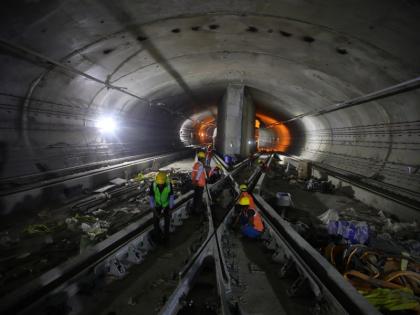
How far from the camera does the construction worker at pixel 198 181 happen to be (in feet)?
21.6

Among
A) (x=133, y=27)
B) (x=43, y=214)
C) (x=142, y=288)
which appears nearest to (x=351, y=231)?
(x=142, y=288)

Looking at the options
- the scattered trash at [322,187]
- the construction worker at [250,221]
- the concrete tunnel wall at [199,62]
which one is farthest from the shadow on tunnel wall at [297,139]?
the construction worker at [250,221]

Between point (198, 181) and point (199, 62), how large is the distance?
5.86 meters

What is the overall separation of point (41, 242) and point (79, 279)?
8.53 ft

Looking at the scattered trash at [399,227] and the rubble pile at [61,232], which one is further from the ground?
the scattered trash at [399,227]

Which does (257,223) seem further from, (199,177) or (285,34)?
(285,34)

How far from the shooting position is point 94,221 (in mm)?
6227

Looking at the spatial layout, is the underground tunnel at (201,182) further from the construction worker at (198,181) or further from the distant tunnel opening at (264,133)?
the distant tunnel opening at (264,133)

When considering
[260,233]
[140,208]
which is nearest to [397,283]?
[260,233]

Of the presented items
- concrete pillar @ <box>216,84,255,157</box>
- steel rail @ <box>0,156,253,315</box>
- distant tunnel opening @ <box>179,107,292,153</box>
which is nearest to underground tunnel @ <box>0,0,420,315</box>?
steel rail @ <box>0,156,253,315</box>

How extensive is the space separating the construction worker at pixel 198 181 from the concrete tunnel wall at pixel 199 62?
383 centimetres

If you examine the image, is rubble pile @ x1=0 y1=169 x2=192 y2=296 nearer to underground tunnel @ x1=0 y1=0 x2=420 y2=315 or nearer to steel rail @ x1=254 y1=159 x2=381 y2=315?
underground tunnel @ x1=0 y1=0 x2=420 y2=315

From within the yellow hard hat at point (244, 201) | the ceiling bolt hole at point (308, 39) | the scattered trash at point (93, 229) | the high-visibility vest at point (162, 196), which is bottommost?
the scattered trash at point (93, 229)

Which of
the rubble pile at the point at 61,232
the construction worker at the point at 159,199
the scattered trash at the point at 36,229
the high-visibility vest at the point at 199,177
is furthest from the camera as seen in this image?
the high-visibility vest at the point at 199,177
